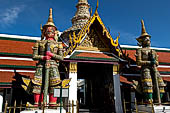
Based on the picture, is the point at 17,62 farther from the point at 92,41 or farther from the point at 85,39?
the point at 92,41

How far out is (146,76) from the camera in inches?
313

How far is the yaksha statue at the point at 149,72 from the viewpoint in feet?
25.3

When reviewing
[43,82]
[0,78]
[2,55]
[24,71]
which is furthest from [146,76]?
[2,55]

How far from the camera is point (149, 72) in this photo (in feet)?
26.5

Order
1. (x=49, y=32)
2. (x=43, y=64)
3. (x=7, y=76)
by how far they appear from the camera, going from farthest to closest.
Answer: (x=7, y=76)
(x=49, y=32)
(x=43, y=64)

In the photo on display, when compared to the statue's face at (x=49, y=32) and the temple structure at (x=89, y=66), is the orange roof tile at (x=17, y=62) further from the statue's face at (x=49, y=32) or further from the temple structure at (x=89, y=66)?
the statue's face at (x=49, y=32)

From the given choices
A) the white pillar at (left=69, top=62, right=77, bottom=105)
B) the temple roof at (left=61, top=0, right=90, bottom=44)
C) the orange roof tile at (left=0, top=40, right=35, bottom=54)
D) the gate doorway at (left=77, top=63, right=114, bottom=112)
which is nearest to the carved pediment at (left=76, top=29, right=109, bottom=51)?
the gate doorway at (left=77, top=63, right=114, bottom=112)

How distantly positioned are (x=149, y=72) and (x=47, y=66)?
17.2ft

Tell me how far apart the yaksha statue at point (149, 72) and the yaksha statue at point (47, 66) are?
4.38 m

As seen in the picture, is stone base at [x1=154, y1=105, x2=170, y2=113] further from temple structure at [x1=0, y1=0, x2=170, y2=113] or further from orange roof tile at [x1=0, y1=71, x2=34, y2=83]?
orange roof tile at [x1=0, y1=71, x2=34, y2=83]

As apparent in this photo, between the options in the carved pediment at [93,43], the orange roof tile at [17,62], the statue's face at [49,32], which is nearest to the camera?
the statue's face at [49,32]

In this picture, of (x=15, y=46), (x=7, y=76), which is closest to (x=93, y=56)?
(x=7, y=76)

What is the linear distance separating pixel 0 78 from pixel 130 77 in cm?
759

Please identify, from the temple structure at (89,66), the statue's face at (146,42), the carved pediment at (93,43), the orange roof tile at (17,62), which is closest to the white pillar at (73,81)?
the temple structure at (89,66)
